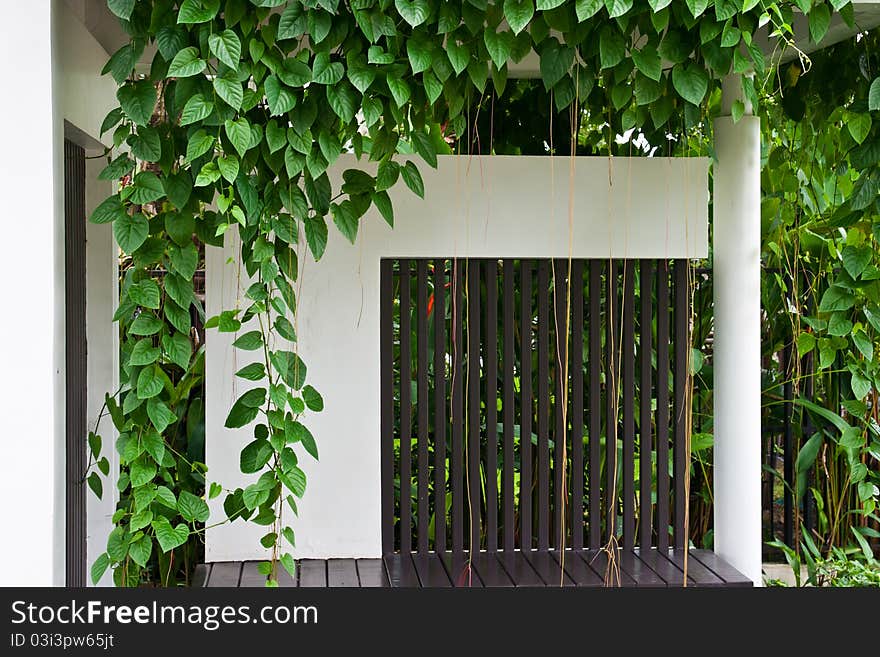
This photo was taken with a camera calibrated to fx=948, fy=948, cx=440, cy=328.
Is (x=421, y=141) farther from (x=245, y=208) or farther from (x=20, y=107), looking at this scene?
(x=20, y=107)

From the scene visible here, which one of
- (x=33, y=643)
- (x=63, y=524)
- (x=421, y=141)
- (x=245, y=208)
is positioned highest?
(x=421, y=141)

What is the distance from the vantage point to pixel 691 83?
2.59 meters

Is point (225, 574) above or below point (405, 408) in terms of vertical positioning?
below

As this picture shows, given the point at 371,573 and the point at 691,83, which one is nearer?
the point at 691,83

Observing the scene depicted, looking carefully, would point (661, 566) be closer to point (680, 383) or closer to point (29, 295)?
point (680, 383)

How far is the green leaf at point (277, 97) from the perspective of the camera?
7.83 ft

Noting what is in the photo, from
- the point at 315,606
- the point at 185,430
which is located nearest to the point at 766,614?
the point at 315,606

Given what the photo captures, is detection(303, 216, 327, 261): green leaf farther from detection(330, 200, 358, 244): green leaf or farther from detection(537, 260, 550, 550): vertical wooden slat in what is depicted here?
detection(537, 260, 550, 550): vertical wooden slat

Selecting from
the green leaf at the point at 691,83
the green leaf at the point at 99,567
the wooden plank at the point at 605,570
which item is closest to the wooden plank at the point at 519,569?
the wooden plank at the point at 605,570

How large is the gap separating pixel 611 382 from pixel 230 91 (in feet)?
6.29

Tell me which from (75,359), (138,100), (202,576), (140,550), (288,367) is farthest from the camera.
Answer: (202,576)

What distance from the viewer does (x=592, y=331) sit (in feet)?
12.0

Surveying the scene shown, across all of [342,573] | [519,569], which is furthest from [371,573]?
[519,569]

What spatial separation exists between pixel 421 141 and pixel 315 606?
1.31 m
